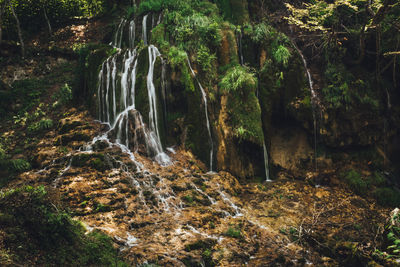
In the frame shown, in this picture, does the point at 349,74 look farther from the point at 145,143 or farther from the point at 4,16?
the point at 4,16

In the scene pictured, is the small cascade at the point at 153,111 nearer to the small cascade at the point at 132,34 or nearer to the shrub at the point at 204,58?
the shrub at the point at 204,58

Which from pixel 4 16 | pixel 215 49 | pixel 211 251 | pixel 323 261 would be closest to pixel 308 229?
pixel 323 261

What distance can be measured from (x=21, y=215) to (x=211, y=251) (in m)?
3.39

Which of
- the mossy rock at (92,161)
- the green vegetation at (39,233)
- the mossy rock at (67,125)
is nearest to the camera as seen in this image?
the green vegetation at (39,233)

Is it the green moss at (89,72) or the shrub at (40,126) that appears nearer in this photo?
the shrub at (40,126)

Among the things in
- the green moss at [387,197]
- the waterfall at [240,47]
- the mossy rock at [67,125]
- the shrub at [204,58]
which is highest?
the waterfall at [240,47]

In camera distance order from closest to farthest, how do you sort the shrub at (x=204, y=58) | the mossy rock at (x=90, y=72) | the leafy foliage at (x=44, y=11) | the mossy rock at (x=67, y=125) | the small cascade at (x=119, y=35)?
the mossy rock at (x=67, y=125) → the shrub at (x=204, y=58) → the mossy rock at (x=90, y=72) → the small cascade at (x=119, y=35) → the leafy foliage at (x=44, y=11)

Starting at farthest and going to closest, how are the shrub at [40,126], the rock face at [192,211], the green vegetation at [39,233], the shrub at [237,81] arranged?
the shrub at [40,126] < the shrub at [237,81] < the rock face at [192,211] < the green vegetation at [39,233]

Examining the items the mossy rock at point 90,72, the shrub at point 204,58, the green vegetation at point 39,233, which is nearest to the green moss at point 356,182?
the shrub at point 204,58

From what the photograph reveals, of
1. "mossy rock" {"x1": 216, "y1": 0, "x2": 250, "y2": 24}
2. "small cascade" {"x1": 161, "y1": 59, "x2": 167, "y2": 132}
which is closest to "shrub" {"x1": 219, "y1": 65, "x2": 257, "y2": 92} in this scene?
"small cascade" {"x1": 161, "y1": 59, "x2": 167, "y2": 132}

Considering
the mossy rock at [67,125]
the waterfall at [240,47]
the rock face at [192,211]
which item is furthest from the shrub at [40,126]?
the waterfall at [240,47]

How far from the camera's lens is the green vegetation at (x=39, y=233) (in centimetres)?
285

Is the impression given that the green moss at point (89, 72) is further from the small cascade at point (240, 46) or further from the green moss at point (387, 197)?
the green moss at point (387, 197)

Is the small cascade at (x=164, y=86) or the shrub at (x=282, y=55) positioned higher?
the shrub at (x=282, y=55)
